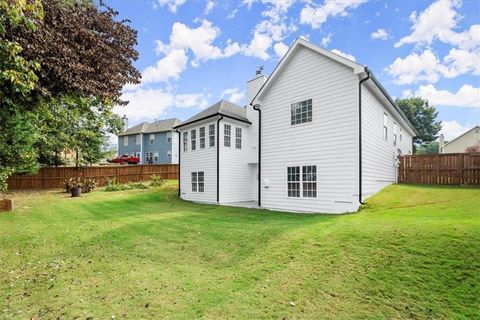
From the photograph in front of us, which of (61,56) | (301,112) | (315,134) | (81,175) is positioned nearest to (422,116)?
(301,112)

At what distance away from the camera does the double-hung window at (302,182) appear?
1182cm

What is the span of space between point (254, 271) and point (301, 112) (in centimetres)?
886

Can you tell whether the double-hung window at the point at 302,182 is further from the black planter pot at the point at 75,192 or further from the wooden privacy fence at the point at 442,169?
the black planter pot at the point at 75,192

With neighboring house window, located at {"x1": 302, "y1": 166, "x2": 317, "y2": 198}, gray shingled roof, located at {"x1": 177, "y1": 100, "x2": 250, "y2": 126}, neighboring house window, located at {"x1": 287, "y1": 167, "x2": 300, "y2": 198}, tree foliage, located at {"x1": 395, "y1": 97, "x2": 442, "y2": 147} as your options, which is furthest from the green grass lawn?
tree foliage, located at {"x1": 395, "y1": 97, "x2": 442, "y2": 147}

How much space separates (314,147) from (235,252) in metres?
7.05

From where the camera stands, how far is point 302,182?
12.3 meters

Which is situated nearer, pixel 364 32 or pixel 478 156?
pixel 478 156

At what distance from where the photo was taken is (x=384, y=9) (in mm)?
12742

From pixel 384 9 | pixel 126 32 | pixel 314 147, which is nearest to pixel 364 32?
pixel 384 9

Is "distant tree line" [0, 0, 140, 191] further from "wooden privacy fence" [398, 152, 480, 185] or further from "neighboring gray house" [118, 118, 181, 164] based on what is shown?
"neighboring gray house" [118, 118, 181, 164]

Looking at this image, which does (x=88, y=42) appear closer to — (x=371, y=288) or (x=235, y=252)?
(x=235, y=252)

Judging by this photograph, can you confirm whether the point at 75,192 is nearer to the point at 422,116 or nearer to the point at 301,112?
the point at 301,112

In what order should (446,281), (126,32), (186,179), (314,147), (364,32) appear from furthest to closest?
1. (186,179)
2. (364,32)
3. (314,147)
4. (126,32)
5. (446,281)

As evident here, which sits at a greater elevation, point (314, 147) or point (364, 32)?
point (364, 32)
